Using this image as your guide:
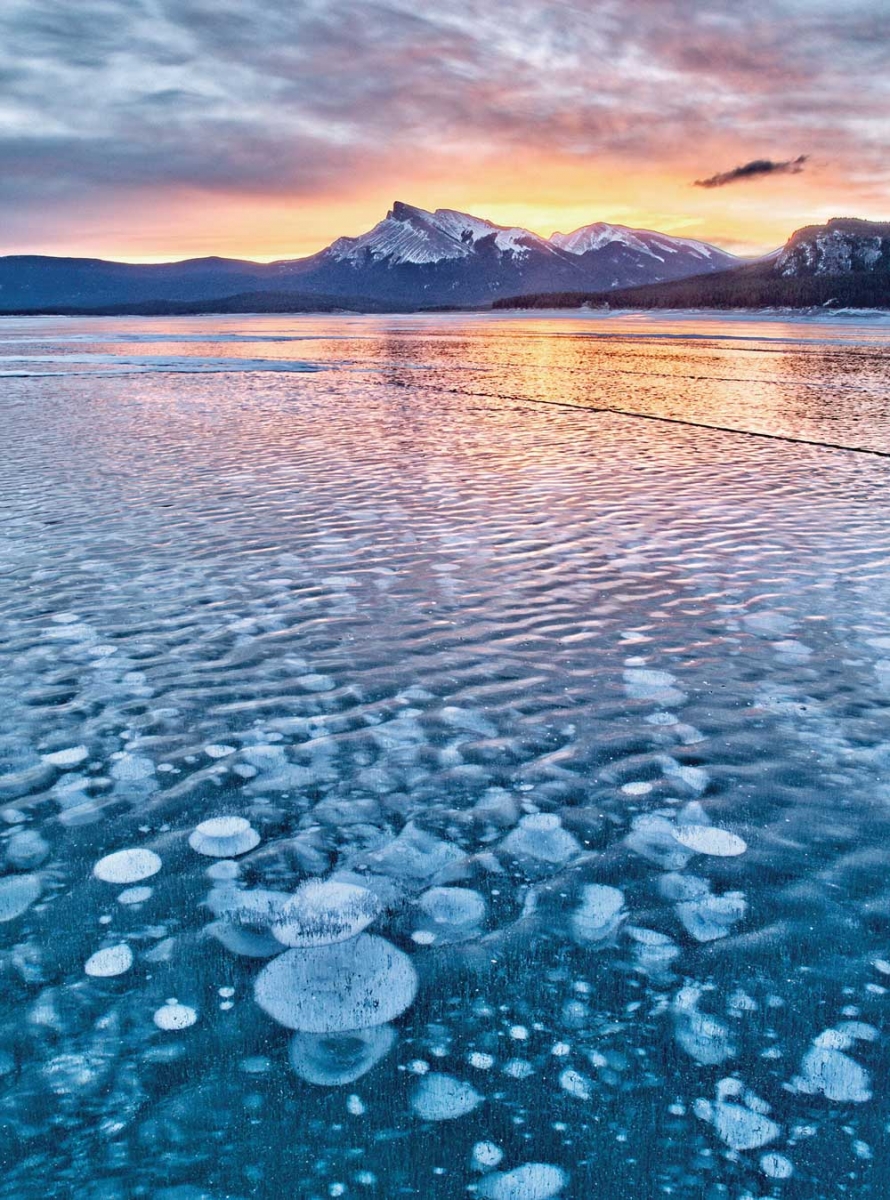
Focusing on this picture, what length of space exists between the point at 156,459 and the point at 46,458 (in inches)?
69.6

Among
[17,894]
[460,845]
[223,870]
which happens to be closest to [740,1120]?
[460,845]

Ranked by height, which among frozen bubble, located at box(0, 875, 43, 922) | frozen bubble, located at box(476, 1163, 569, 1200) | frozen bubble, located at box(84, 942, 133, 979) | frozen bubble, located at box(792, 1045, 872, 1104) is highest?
frozen bubble, located at box(0, 875, 43, 922)

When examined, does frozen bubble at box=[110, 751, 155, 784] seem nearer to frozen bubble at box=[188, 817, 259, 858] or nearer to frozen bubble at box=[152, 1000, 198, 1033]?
frozen bubble at box=[188, 817, 259, 858]

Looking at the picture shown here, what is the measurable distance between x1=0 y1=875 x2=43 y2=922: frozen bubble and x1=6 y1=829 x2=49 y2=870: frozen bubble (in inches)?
3.3

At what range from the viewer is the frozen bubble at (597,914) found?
3.10m

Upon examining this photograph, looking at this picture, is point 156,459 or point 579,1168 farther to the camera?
point 156,459

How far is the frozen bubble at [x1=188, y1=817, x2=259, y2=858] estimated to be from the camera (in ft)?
11.7

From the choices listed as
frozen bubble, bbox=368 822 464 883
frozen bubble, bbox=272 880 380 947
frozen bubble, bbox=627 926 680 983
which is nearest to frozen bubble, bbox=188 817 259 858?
frozen bubble, bbox=272 880 380 947

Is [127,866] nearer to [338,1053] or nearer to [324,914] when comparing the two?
[324,914]

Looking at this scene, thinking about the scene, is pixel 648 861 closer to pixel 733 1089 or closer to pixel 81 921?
pixel 733 1089

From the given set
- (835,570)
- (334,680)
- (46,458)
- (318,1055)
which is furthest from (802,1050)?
(46,458)

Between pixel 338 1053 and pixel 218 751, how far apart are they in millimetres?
2035

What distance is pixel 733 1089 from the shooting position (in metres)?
2.47

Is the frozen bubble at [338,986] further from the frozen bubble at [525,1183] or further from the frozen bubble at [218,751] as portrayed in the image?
the frozen bubble at [218,751]
